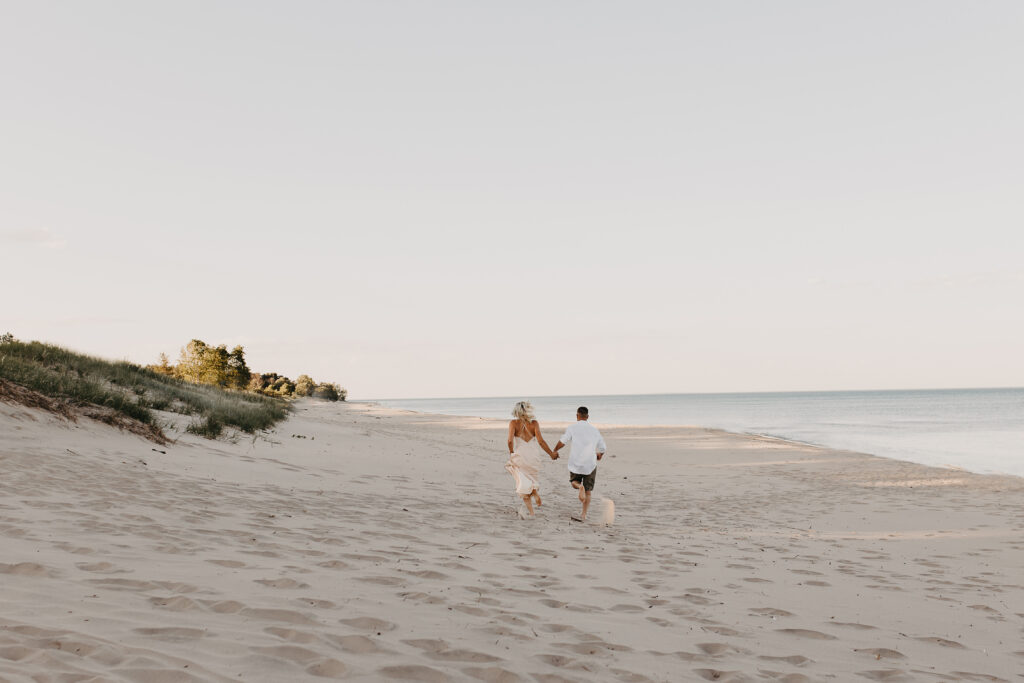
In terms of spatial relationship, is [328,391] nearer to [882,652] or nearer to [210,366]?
[210,366]

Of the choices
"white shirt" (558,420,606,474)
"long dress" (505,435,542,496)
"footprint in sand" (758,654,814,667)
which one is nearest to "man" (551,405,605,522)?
"white shirt" (558,420,606,474)

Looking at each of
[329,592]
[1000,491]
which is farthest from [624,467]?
[329,592]

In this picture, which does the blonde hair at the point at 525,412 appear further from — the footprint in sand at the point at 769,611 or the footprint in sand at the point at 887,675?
the footprint in sand at the point at 887,675

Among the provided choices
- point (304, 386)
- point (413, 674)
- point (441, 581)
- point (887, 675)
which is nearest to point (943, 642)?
point (887, 675)

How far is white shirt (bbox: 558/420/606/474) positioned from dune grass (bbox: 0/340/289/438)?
941 cm

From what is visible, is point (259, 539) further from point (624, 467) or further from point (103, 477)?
point (624, 467)

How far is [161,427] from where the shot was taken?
14234 mm

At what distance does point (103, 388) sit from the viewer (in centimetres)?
1521

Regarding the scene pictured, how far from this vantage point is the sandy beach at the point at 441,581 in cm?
407

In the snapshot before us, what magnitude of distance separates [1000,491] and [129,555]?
63.1 feet

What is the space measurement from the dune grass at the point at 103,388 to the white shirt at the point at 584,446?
370 inches

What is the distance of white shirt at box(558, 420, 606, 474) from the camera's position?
10961 mm

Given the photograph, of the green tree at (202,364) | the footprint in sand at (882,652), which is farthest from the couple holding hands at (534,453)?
the green tree at (202,364)

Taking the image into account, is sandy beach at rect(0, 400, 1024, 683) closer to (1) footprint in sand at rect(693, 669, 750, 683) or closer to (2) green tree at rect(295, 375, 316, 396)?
(1) footprint in sand at rect(693, 669, 750, 683)
